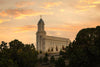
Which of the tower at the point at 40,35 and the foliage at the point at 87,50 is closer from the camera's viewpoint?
the foliage at the point at 87,50

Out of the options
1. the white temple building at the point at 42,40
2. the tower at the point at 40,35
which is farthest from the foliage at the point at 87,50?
the tower at the point at 40,35

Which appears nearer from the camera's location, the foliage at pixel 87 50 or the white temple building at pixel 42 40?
the foliage at pixel 87 50

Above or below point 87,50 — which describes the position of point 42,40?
above

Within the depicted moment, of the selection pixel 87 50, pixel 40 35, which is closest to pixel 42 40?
pixel 40 35

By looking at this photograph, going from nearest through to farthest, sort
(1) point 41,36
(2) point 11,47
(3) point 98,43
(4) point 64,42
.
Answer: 1. (3) point 98,43
2. (2) point 11,47
3. (1) point 41,36
4. (4) point 64,42

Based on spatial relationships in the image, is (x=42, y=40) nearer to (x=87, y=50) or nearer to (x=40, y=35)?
(x=40, y=35)

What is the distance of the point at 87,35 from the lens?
46344 millimetres

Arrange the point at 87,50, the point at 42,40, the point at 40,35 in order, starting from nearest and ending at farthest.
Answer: the point at 87,50
the point at 42,40
the point at 40,35

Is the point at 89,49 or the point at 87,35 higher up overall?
the point at 87,35

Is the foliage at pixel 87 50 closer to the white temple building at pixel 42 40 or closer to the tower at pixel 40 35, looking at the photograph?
the white temple building at pixel 42 40

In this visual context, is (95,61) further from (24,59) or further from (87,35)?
(24,59)

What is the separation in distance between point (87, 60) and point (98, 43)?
15.5 ft

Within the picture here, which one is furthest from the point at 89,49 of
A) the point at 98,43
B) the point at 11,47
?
the point at 11,47

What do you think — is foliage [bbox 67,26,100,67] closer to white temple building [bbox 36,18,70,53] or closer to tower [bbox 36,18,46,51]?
white temple building [bbox 36,18,70,53]
